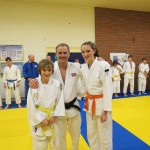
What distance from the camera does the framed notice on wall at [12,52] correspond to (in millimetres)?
6863

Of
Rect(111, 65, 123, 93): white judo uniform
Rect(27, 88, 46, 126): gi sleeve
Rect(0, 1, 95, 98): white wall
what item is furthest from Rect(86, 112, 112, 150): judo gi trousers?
Rect(111, 65, 123, 93): white judo uniform

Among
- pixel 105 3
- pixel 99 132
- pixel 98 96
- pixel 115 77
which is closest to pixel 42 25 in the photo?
pixel 105 3

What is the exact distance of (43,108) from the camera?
2008 mm

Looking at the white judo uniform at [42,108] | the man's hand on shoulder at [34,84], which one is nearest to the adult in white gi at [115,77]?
the white judo uniform at [42,108]

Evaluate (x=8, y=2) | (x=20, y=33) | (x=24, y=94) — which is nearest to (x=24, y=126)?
(x=24, y=94)

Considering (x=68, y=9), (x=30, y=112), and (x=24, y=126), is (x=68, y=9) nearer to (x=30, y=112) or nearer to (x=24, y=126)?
(x=24, y=126)

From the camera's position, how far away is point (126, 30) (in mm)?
8445

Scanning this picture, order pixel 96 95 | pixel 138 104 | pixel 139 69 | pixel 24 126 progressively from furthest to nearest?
pixel 139 69 < pixel 138 104 < pixel 24 126 < pixel 96 95

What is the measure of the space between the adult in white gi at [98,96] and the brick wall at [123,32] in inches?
234

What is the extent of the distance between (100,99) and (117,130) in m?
1.85

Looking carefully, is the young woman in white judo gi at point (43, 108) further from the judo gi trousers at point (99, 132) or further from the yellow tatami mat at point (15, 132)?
the yellow tatami mat at point (15, 132)

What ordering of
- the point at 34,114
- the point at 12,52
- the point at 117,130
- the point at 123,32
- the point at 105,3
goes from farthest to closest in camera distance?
the point at 123,32
the point at 105,3
the point at 12,52
the point at 117,130
the point at 34,114

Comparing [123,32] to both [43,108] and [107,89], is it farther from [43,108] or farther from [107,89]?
[43,108]

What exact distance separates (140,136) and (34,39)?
17.7 feet
